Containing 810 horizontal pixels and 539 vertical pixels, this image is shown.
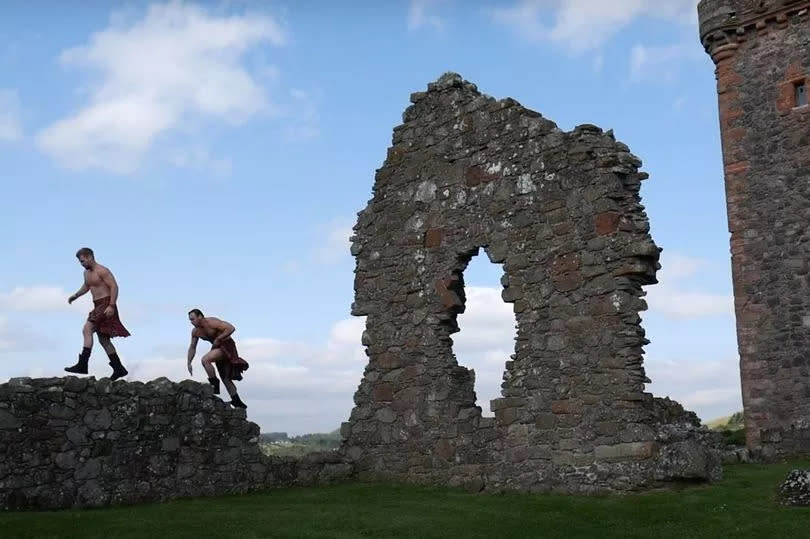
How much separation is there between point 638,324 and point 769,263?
9.83 meters

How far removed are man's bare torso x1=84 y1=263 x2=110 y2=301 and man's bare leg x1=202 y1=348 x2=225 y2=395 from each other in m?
1.91

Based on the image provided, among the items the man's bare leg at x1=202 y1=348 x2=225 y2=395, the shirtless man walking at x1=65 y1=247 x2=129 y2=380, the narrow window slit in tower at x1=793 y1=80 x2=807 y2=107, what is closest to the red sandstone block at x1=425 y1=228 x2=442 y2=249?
the man's bare leg at x1=202 y1=348 x2=225 y2=395

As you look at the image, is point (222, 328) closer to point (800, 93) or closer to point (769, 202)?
point (769, 202)

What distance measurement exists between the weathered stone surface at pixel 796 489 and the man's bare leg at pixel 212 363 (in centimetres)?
733

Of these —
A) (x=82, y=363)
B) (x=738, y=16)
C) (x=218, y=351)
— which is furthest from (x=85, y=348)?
(x=738, y=16)

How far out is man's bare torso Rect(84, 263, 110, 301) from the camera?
39.0 ft

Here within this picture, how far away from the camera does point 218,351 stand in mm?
13336

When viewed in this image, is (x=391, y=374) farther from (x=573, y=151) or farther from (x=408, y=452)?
(x=573, y=151)

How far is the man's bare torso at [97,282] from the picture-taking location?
11898mm

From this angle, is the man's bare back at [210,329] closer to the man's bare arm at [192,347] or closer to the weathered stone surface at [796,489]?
the man's bare arm at [192,347]

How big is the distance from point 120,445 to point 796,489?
7.77 m

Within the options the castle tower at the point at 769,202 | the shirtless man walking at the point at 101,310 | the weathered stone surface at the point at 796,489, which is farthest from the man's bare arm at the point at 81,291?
the castle tower at the point at 769,202

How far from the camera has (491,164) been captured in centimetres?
1320

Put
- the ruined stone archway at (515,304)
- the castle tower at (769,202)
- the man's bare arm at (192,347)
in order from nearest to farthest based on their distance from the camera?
the ruined stone archway at (515,304) → the man's bare arm at (192,347) → the castle tower at (769,202)
